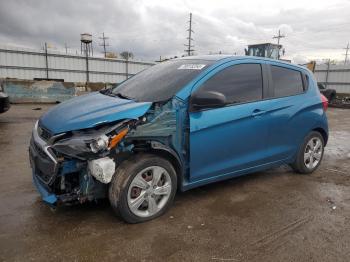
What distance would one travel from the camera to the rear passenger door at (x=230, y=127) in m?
3.22

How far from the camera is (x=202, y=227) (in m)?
2.99

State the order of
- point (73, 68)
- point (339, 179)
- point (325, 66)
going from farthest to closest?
point (325, 66), point (73, 68), point (339, 179)

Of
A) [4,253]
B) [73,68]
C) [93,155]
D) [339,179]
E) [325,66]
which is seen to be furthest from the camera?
[325,66]

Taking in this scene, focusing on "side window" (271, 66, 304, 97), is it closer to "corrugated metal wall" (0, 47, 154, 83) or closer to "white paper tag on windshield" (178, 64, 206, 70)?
"white paper tag on windshield" (178, 64, 206, 70)

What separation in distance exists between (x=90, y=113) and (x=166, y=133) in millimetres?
758

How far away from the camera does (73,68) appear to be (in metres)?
24.2

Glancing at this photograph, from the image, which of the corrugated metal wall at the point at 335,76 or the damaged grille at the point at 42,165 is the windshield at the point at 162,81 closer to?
the damaged grille at the point at 42,165

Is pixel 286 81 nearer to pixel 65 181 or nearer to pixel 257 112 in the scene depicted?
pixel 257 112

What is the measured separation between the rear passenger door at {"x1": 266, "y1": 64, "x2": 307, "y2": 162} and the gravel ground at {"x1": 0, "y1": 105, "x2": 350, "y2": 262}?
54 centimetres

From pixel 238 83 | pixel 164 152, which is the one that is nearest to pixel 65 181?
pixel 164 152

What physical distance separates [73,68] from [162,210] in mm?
23264

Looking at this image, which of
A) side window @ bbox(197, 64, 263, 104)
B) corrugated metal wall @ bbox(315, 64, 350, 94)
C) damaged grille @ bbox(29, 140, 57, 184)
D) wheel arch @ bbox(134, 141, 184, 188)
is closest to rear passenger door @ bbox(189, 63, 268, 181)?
side window @ bbox(197, 64, 263, 104)

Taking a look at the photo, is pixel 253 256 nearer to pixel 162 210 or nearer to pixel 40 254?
pixel 162 210

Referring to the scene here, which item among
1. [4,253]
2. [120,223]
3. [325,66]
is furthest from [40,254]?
[325,66]
